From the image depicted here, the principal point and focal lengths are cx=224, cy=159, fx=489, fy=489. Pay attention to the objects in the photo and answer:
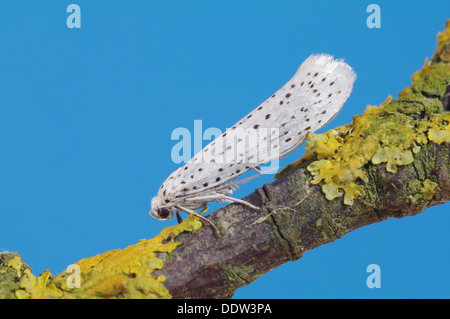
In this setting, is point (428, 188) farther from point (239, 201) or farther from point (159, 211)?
point (159, 211)

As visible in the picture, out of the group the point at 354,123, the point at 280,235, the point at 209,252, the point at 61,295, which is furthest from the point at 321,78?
the point at 61,295

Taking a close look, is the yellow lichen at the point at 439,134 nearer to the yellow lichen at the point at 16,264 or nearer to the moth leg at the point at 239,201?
the moth leg at the point at 239,201

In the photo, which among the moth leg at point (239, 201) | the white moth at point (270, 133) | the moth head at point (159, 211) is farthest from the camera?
the moth head at point (159, 211)

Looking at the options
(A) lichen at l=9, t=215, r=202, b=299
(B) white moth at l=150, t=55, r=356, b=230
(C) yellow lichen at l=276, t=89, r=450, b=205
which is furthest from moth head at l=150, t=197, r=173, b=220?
(C) yellow lichen at l=276, t=89, r=450, b=205

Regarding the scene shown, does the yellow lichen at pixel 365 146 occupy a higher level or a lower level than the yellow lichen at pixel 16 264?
higher

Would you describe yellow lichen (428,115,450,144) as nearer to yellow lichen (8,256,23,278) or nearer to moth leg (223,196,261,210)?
moth leg (223,196,261,210)

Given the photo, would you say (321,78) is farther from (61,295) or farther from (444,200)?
(61,295)

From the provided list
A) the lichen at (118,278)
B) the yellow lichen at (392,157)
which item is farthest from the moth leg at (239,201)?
the yellow lichen at (392,157)
